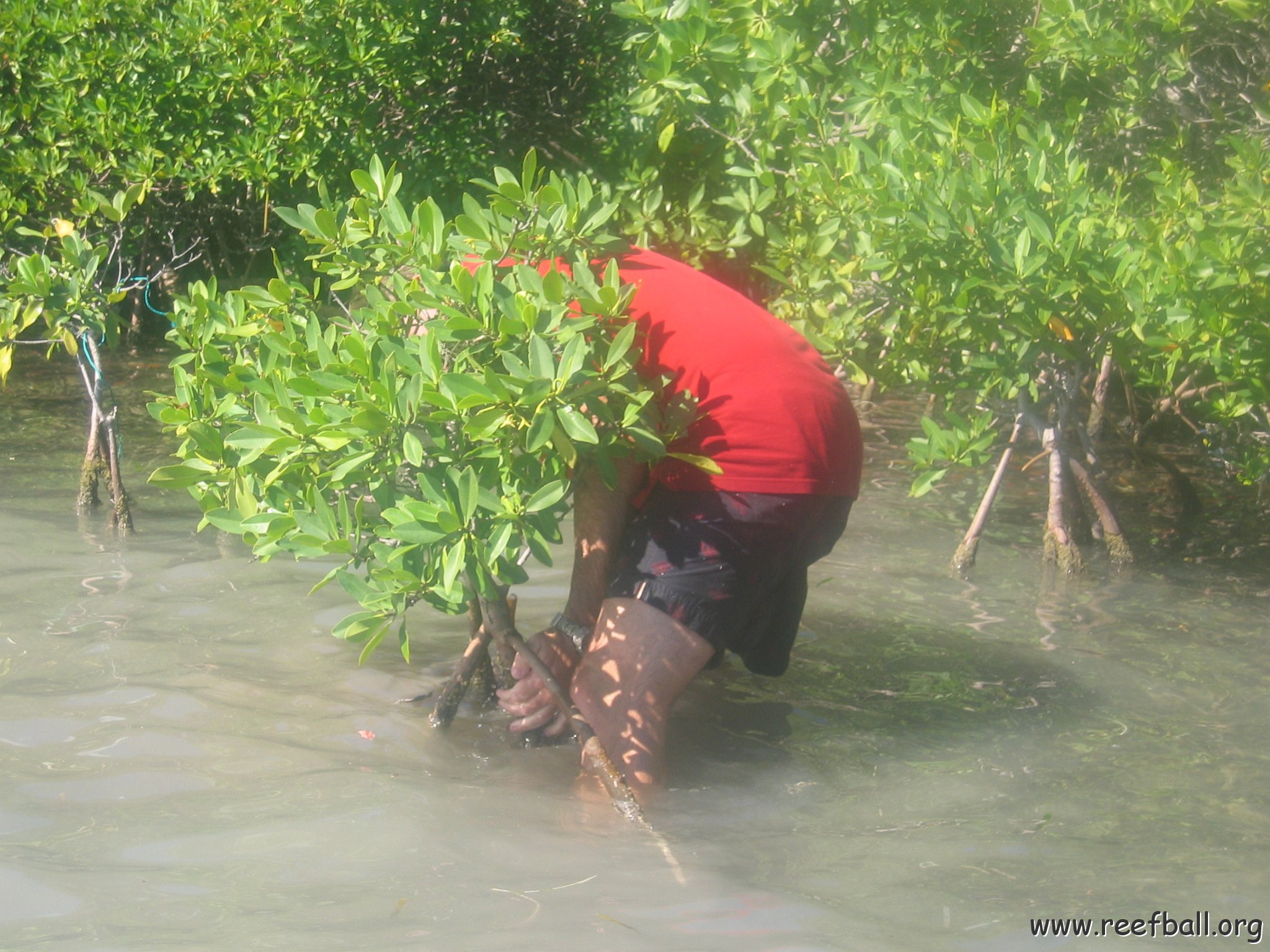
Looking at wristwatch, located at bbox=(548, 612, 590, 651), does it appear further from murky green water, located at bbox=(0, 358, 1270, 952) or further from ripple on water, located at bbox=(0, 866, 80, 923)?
ripple on water, located at bbox=(0, 866, 80, 923)

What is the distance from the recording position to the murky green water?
273 cm

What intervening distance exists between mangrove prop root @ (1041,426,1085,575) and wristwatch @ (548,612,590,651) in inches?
123

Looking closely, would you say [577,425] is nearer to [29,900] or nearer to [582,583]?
[582,583]

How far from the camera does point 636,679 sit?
344cm

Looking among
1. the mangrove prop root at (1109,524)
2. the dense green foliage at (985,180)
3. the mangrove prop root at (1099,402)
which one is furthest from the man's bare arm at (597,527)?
the mangrove prop root at (1099,402)

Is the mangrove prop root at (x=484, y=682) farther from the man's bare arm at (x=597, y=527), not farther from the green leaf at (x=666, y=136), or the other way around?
the green leaf at (x=666, y=136)

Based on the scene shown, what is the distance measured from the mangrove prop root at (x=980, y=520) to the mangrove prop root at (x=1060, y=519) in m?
0.17

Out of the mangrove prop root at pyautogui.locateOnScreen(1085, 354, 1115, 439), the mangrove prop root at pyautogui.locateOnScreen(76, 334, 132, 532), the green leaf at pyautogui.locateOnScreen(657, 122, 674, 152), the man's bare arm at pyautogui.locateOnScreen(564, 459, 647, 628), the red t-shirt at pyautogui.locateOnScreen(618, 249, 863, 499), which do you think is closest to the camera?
the red t-shirt at pyautogui.locateOnScreen(618, 249, 863, 499)

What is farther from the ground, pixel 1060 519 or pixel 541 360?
pixel 541 360

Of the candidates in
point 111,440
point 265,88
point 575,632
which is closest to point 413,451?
point 575,632

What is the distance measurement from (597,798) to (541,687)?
0.42 metres

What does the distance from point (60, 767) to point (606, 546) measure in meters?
1.56

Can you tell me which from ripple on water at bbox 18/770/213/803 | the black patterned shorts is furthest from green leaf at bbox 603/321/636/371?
ripple on water at bbox 18/770/213/803

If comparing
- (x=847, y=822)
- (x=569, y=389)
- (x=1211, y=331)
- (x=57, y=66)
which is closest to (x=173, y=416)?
(x=569, y=389)
